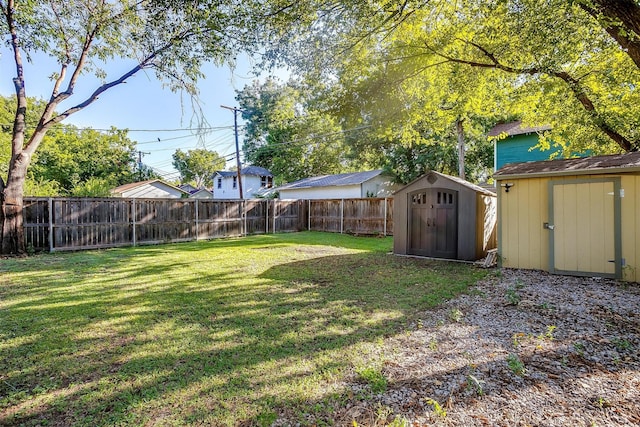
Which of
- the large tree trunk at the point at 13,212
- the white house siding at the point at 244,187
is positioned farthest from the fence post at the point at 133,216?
the white house siding at the point at 244,187

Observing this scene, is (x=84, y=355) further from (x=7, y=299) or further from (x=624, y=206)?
(x=624, y=206)

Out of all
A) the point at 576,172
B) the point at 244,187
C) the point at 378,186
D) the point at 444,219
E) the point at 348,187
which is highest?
the point at 244,187

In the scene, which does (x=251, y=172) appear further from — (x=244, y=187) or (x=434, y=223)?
(x=434, y=223)

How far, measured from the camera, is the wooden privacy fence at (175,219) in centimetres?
866

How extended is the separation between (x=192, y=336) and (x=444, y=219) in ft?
20.8

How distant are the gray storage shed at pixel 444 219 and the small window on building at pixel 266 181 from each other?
21.5m

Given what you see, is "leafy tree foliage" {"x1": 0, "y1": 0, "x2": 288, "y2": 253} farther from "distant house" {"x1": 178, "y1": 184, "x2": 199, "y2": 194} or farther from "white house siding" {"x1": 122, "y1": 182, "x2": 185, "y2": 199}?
"distant house" {"x1": 178, "y1": 184, "x2": 199, "y2": 194}

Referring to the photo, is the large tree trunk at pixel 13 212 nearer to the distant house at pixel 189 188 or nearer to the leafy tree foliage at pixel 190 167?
the distant house at pixel 189 188

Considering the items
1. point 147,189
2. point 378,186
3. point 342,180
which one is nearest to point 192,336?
point 342,180

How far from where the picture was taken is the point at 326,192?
66.3 ft

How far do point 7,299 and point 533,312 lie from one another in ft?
22.2

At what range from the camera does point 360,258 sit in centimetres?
782

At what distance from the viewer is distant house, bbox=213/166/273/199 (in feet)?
90.8

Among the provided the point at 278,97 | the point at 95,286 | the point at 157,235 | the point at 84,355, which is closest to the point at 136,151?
the point at 278,97
